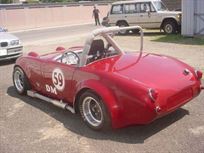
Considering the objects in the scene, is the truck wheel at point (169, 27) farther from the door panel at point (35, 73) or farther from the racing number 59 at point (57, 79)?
the racing number 59 at point (57, 79)

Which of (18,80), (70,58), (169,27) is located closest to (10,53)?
(18,80)

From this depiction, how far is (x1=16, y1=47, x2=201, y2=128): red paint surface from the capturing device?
4.88m

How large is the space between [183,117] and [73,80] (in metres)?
1.87

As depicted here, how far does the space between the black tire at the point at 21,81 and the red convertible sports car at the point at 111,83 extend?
1.72 feet

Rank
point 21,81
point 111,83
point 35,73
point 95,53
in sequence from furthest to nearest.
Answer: point 21,81 → point 35,73 → point 95,53 → point 111,83

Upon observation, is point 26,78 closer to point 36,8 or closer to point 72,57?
point 72,57

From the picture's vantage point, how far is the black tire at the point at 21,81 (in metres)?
7.33

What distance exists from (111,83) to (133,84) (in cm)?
34

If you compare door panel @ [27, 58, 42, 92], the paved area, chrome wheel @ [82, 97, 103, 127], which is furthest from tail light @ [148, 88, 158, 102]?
door panel @ [27, 58, 42, 92]

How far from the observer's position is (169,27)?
18609 mm

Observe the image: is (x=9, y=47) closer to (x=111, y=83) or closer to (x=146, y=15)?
(x=111, y=83)

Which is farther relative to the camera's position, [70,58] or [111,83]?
[70,58]

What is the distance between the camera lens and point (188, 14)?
1628cm

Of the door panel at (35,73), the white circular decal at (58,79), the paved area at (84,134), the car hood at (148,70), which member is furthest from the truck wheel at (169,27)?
the white circular decal at (58,79)
